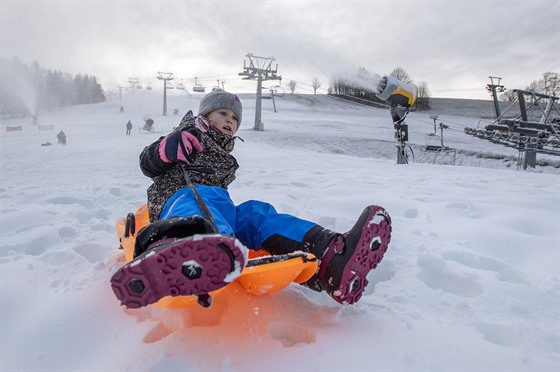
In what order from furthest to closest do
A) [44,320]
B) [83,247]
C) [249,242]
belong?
[83,247]
[249,242]
[44,320]

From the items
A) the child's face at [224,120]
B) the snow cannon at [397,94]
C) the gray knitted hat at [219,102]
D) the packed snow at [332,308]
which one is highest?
the snow cannon at [397,94]

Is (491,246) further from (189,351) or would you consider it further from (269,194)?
(269,194)

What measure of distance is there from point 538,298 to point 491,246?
0.58m

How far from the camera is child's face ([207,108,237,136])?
2426mm

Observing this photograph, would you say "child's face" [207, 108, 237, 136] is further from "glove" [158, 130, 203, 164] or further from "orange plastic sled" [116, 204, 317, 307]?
"orange plastic sled" [116, 204, 317, 307]

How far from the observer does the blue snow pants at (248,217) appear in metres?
1.64

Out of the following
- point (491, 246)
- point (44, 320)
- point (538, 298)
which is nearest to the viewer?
point (44, 320)

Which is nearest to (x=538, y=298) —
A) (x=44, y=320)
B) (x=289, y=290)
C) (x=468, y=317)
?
(x=468, y=317)

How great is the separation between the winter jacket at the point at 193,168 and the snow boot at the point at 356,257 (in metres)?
0.86

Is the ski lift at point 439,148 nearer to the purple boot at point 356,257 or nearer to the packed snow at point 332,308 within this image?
the packed snow at point 332,308

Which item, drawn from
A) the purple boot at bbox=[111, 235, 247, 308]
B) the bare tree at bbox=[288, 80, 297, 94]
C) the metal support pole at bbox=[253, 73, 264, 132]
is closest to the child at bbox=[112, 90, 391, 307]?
the purple boot at bbox=[111, 235, 247, 308]

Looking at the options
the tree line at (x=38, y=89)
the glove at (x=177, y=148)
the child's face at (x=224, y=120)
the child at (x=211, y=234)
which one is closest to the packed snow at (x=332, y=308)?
the child at (x=211, y=234)

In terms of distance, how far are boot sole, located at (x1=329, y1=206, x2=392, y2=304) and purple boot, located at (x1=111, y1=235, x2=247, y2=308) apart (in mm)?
492

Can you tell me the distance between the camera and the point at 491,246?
2102 mm
